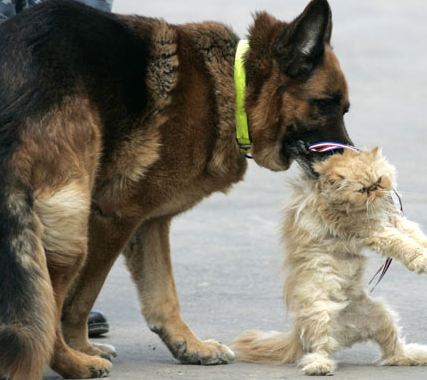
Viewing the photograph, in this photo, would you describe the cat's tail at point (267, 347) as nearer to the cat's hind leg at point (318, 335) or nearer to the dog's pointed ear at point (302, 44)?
the cat's hind leg at point (318, 335)

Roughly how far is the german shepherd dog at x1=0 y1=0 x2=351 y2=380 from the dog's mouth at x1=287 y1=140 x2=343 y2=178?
0.04 ft

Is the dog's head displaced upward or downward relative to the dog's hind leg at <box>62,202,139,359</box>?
upward

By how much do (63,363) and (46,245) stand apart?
462 mm

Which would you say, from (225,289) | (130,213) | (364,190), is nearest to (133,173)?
(130,213)

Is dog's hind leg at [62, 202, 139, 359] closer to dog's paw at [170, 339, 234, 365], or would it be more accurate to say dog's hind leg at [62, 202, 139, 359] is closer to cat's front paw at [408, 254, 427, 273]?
dog's paw at [170, 339, 234, 365]

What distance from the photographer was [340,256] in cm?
480

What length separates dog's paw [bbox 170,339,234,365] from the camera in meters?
5.09

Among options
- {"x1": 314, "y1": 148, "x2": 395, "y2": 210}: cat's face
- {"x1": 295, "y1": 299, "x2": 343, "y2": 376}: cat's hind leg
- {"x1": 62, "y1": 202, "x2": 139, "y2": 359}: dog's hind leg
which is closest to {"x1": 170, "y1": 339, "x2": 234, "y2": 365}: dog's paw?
{"x1": 62, "y1": 202, "x2": 139, "y2": 359}: dog's hind leg

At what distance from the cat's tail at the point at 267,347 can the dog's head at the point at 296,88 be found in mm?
739

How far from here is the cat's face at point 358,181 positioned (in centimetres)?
473

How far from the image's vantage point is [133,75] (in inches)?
193

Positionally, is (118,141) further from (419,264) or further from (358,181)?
(419,264)

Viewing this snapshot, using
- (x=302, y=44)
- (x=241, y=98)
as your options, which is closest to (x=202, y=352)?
(x=241, y=98)

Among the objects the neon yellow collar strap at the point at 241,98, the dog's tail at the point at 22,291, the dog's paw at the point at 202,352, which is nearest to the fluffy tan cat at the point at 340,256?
the dog's paw at the point at 202,352
